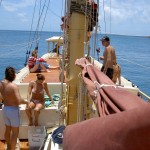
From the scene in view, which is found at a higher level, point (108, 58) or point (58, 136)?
point (108, 58)

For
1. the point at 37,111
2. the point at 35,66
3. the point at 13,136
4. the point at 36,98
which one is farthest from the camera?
the point at 35,66

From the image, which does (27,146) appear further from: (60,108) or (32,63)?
(32,63)

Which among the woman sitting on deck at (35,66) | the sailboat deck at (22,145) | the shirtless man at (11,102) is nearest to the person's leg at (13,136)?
the shirtless man at (11,102)

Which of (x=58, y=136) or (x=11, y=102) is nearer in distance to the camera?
(x=58, y=136)

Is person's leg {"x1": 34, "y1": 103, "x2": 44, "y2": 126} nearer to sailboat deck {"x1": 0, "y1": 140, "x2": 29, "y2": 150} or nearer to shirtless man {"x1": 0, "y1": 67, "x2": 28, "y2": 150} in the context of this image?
sailboat deck {"x1": 0, "y1": 140, "x2": 29, "y2": 150}

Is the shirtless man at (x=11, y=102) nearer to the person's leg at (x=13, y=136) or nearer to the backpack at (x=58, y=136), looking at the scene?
the person's leg at (x=13, y=136)

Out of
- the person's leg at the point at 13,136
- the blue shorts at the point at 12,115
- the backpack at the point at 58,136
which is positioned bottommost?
the person's leg at the point at 13,136

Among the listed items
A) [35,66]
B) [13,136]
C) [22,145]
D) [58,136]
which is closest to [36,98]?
[22,145]

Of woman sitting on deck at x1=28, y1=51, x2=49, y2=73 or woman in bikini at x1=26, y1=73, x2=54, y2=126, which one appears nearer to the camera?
woman in bikini at x1=26, y1=73, x2=54, y2=126

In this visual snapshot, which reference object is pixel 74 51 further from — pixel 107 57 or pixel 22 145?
pixel 107 57

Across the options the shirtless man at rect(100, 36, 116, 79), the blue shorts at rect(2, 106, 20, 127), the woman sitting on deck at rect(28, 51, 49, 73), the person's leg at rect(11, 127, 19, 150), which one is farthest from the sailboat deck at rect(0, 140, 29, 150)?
the woman sitting on deck at rect(28, 51, 49, 73)

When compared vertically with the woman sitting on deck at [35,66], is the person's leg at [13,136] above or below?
below

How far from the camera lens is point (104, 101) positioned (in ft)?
6.91

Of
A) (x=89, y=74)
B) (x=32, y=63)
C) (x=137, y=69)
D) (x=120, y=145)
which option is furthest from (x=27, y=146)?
(x=137, y=69)
